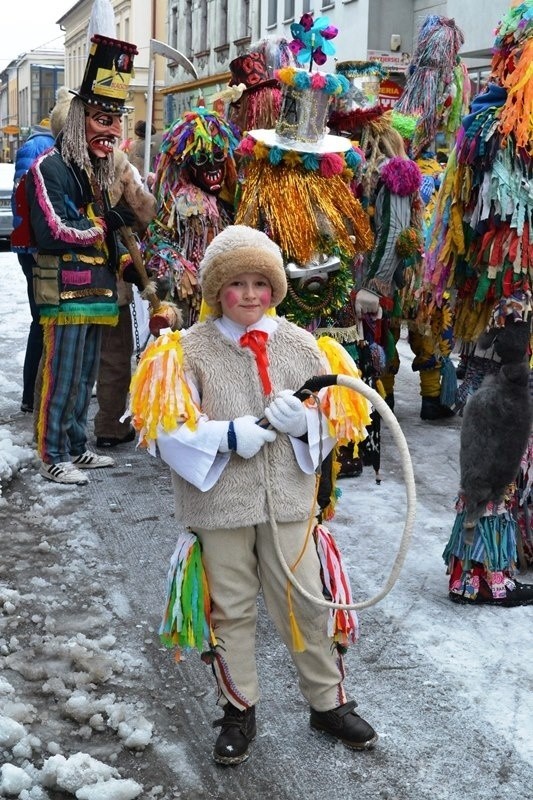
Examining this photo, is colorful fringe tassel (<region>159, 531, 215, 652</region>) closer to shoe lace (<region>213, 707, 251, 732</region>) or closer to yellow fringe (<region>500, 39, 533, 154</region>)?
shoe lace (<region>213, 707, 251, 732</region>)

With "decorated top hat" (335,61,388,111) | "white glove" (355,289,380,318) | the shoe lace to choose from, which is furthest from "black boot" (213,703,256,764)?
"decorated top hat" (335,61,388,111)

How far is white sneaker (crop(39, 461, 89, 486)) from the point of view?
5.36 meters

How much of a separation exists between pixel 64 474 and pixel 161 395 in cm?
273

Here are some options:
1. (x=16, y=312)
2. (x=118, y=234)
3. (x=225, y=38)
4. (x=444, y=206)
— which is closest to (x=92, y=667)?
(x=444, y=206)

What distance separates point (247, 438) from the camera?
2.79 m

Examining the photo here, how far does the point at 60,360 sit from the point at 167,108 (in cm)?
3394

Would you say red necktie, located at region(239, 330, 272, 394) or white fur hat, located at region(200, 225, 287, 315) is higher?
white fur hat, located at region(200, 225, 287, 315)

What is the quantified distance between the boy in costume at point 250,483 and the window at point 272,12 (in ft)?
84.0

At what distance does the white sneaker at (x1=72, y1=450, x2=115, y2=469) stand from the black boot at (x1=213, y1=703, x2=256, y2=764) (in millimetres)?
2889

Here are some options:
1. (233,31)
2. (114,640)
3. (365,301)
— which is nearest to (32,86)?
(233,31)

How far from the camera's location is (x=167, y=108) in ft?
123

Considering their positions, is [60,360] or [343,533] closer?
[343,533]

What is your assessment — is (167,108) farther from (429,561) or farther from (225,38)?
(429,561)

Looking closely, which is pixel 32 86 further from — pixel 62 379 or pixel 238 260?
pixel 238 260
